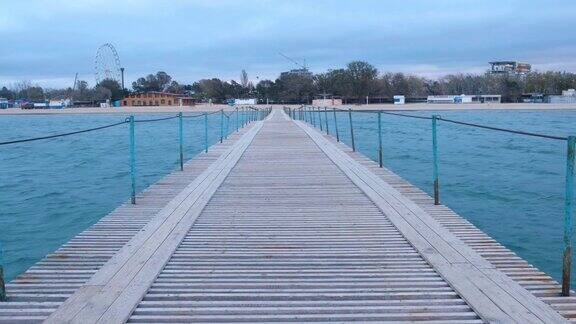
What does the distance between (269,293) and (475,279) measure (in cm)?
133

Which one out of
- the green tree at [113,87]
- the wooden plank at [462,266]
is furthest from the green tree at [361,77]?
the wooden plank at [462,266]

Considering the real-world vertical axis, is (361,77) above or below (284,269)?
above

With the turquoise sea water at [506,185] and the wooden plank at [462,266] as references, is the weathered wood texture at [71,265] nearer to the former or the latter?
the wooden plank at [462,266]

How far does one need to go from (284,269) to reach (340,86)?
8553 cm

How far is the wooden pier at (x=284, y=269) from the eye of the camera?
3.77 m

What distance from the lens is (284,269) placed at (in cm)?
462

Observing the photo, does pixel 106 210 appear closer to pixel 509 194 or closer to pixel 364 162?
pixel 364 162

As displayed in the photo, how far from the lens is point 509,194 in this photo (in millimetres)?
14023

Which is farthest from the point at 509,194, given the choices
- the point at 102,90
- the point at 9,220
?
the point at 102,90

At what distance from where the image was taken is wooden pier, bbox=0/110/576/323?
3770mm

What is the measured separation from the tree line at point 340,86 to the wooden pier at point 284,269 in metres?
82.7

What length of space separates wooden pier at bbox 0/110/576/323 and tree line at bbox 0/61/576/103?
8270 cm

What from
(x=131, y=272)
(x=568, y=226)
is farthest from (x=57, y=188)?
(x=568, y=226)

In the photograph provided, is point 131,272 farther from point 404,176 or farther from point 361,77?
point 361,77
